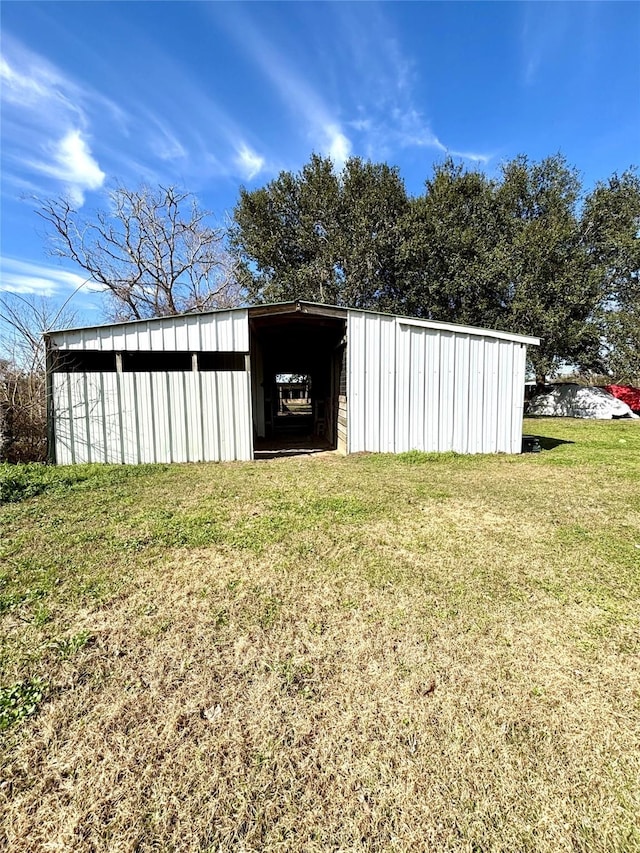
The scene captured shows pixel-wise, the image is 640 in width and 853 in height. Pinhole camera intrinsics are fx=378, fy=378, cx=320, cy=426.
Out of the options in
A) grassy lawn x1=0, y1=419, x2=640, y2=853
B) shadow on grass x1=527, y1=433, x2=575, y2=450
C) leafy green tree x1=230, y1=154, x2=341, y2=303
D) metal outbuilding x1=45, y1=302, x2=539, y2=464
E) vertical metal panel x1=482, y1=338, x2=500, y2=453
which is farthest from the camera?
leafy green tree x1=230, y1=154, x2=341, y2=303

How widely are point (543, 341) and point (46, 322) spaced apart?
17841 millimetres

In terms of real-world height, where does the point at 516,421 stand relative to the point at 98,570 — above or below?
above

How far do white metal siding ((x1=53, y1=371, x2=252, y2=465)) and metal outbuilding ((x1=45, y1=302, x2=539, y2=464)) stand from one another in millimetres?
19

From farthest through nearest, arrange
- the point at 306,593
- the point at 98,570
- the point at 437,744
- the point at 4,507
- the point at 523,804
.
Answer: the point at 4,507 < the point at 98,570 < the point at 306,593 < the point at 437,744 < the point at 523,804

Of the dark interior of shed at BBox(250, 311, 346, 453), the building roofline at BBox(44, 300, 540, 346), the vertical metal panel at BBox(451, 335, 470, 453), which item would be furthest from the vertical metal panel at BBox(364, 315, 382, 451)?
the vertical metal panel at BBox(451, 335, 470, 453)

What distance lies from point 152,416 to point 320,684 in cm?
648

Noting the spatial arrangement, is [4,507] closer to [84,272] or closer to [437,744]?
[437,744]

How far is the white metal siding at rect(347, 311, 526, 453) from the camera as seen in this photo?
7.84 m

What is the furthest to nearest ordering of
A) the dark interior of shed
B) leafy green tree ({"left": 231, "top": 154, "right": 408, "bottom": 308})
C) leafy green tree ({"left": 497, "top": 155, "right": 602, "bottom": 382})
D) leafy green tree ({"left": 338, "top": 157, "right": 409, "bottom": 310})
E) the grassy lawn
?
1. leafy green tree ({"left": 231, "top": 154, "right": 408, "bottom": 308})
2. leafy green tree ({"left": 338, "top": 157, "right": 409, "bottom": 310})
3. leafy green tree ({"left": 497, "top": 155, "right": 602, "bottom": 382})
4. the dark interior of shed
5. the grassy lawn

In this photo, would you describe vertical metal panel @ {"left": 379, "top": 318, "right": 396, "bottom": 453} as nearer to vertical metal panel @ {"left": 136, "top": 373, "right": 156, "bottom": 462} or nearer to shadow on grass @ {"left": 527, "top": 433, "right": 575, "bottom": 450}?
shadow on grass @ {"left": 527, "top": 433, "right": 575, "bottom": 450}

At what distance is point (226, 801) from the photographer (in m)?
1.37

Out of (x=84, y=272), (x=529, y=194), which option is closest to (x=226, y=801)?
(x=84, y=272)

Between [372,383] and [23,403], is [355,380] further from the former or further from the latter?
[23,403]

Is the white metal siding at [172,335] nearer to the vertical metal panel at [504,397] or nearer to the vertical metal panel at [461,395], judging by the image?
the vertical metal panel at [461,395]
